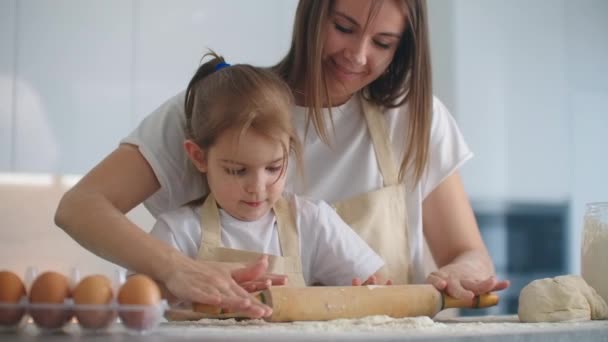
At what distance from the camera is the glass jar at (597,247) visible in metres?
1.20

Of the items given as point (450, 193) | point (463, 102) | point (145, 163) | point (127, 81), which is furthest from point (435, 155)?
point (463, 102)

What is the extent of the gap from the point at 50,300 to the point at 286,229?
57 cm

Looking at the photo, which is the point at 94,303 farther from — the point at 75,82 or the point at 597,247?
the point at 75,82

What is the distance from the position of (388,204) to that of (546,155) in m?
2.09

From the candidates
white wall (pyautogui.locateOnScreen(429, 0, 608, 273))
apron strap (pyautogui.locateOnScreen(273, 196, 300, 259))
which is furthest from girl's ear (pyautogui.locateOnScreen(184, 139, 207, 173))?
white wall (pyautogui.locateOnScreen(429, 0, 608, 273))

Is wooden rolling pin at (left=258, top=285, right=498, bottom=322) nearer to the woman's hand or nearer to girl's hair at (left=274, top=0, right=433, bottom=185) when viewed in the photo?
the woman's hand

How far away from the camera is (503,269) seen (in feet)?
10.9

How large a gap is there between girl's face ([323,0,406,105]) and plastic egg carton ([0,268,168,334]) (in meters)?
0.66

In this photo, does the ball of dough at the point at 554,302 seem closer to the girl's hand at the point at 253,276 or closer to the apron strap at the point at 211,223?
the girl's hand at the point at 253,276

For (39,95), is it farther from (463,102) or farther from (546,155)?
(546,155)

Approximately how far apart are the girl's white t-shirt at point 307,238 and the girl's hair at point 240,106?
11cm

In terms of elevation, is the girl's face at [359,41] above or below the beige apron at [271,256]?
above

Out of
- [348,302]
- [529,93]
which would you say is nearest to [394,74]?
[348,302]

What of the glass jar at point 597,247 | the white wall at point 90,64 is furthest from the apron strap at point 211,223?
the white wall at point 90,64
